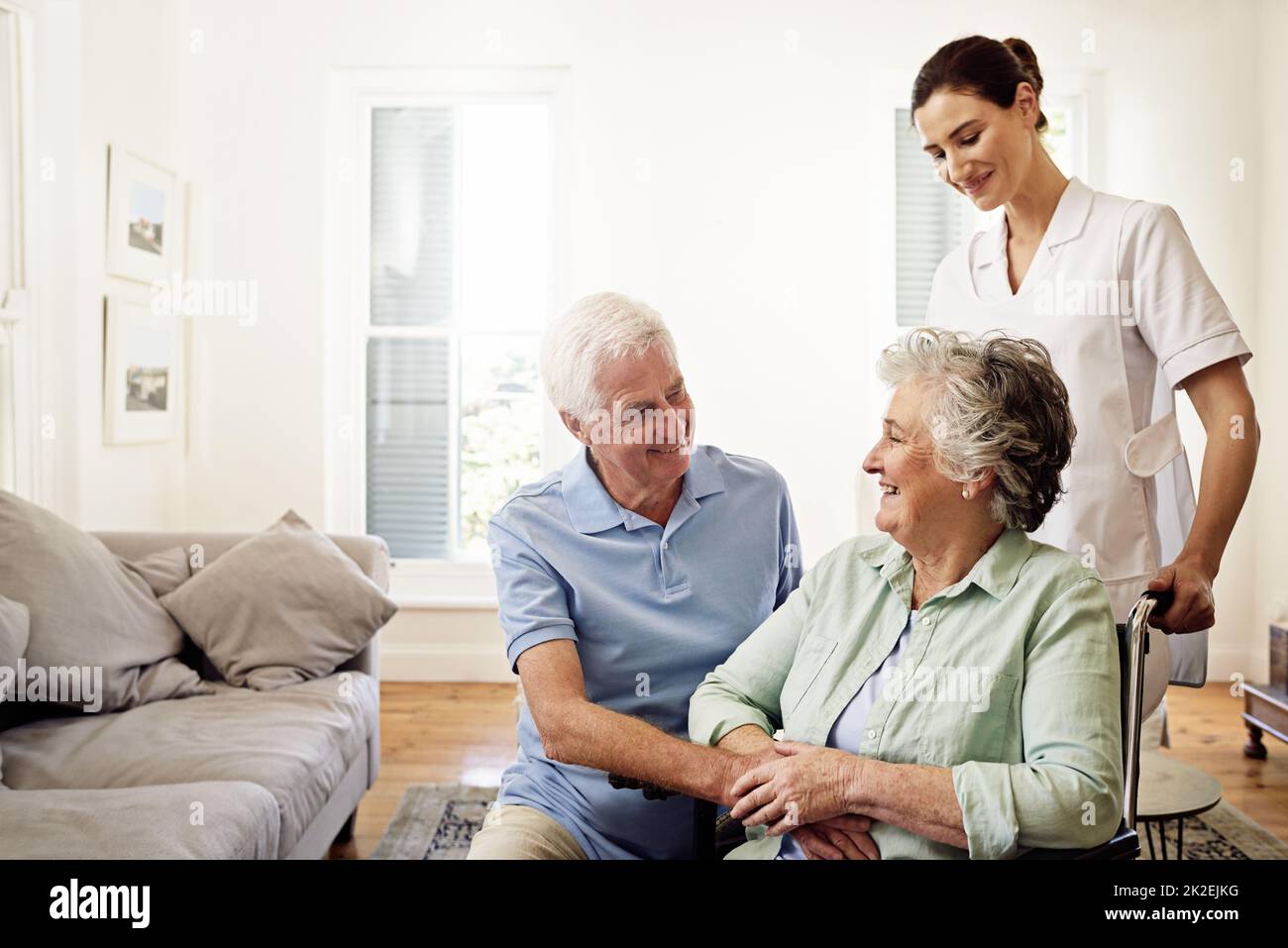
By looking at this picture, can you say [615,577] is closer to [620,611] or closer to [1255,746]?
[620,611]

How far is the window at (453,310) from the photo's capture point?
411cm

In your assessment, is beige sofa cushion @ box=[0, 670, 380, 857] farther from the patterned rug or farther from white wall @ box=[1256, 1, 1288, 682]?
white wall @ box=[1256, 1, 1288, 682]

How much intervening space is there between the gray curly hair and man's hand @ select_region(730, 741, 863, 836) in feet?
1.13

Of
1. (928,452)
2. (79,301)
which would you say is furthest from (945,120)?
(79,301)

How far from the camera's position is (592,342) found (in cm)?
136

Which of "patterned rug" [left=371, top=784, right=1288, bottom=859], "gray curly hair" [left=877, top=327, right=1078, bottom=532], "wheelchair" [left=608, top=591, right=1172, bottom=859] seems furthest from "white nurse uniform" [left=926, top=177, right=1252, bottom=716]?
"patterned rug" [left=371, top=784, right=1288, bottom=859]

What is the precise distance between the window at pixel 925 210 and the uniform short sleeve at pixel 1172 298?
2585mm

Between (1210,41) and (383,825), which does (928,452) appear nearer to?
(383,825)

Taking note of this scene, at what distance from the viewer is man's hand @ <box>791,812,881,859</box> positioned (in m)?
1.15

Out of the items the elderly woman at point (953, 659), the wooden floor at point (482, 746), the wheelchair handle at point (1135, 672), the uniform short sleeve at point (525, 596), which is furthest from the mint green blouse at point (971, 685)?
the wooden floor at point (482, 746)

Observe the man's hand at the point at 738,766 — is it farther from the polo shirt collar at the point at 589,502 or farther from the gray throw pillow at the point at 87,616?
the gray throw pillow at the point at 87,616
